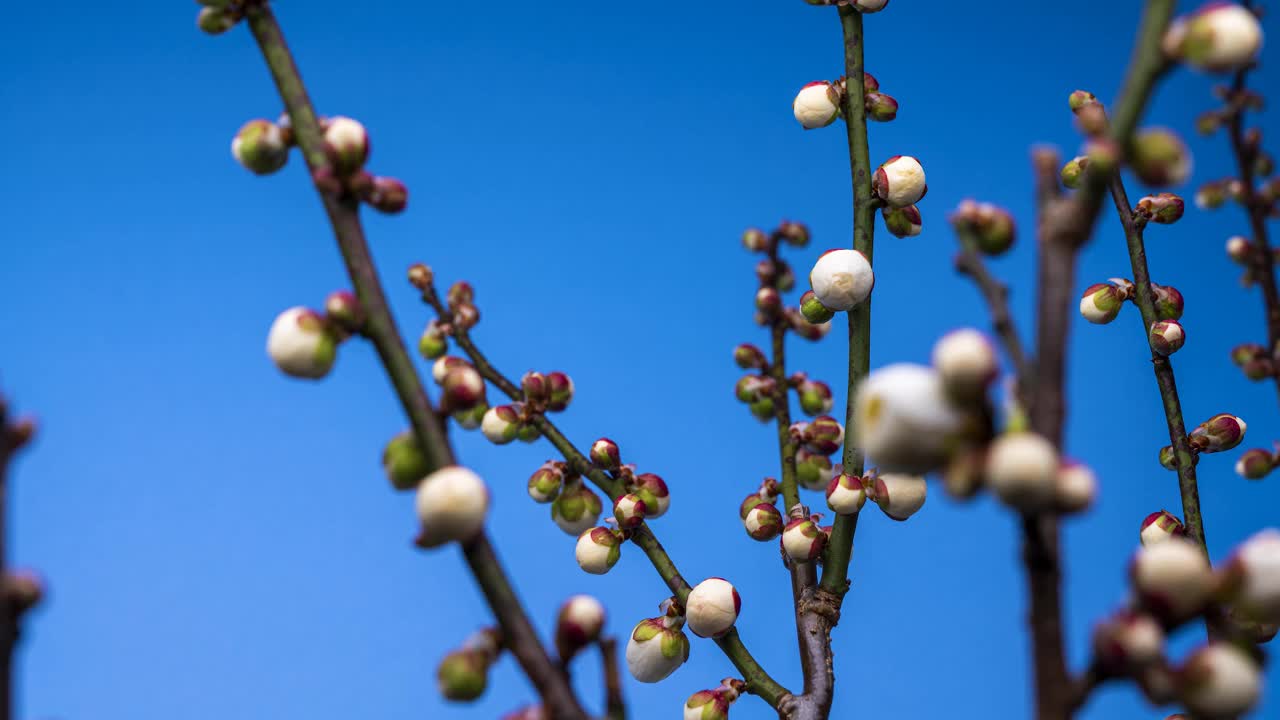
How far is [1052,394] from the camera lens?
0.29 m

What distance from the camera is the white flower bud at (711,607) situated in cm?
59

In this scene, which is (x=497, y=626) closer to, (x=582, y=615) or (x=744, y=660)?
(x=582, y=615)

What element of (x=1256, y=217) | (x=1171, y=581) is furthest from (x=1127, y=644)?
(x=1256, y=217)

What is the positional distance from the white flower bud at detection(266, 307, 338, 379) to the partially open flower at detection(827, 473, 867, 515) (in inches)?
Result: 12.1

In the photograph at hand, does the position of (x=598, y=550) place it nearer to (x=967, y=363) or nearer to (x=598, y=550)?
(x=598, y=550)

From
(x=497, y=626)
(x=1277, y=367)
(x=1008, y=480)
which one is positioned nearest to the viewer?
(x=1008, y=480)

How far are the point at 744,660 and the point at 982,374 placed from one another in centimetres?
38

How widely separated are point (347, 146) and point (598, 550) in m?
0.30

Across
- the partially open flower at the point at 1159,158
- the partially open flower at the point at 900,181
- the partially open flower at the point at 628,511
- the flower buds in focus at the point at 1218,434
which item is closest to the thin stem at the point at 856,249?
the partially open flower at the point at 900,181

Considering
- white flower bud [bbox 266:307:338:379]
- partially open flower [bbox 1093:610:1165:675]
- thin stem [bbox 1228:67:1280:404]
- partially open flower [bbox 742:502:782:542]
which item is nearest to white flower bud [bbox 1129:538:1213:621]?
partially open flower [bbox 1093:610:1165:675]

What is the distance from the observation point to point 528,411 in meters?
0.66

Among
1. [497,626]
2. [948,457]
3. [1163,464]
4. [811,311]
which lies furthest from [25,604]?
[1163,464]

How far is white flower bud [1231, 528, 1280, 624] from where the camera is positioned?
32cm

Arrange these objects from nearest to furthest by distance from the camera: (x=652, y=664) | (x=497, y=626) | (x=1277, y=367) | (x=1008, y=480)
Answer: (x=1008, y=480), (x=497, y=626), (x=652, y=664), (x=1277, y=367)
